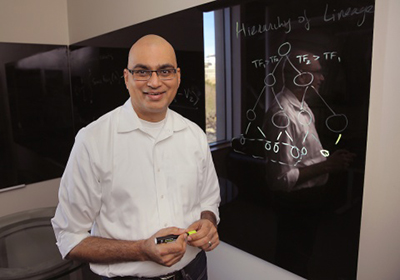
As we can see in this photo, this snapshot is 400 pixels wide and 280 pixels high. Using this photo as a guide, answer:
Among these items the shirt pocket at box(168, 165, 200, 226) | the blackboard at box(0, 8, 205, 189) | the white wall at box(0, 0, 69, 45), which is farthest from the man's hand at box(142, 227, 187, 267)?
the white wall at box(0, 0, 69, 45)

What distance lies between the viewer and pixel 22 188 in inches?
111

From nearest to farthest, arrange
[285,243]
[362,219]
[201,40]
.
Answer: [362,219]
[285,243]
[201,40]

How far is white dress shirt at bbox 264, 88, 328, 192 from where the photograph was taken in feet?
4.21

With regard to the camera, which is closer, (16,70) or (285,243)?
(285,243)

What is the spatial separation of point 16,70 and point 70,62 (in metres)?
0.49

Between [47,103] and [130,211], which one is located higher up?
[47,103]

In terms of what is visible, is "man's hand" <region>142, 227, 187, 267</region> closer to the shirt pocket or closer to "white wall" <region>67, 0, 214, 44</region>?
the shirt pocket

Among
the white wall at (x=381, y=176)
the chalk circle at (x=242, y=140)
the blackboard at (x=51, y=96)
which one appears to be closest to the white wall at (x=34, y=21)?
the blackboard at (x=51, y=96)

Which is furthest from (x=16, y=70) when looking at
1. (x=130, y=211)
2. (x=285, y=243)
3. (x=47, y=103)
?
(x=285, y=243)

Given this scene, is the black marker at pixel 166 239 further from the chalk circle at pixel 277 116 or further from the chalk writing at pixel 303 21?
the chalk writing at pixel 303 21

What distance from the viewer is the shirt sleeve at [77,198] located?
1.06m

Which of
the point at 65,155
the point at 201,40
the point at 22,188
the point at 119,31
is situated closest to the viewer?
the point at 201,40

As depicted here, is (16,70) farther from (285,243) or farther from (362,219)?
(362,219)

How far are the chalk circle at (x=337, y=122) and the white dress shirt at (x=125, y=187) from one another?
59cm
